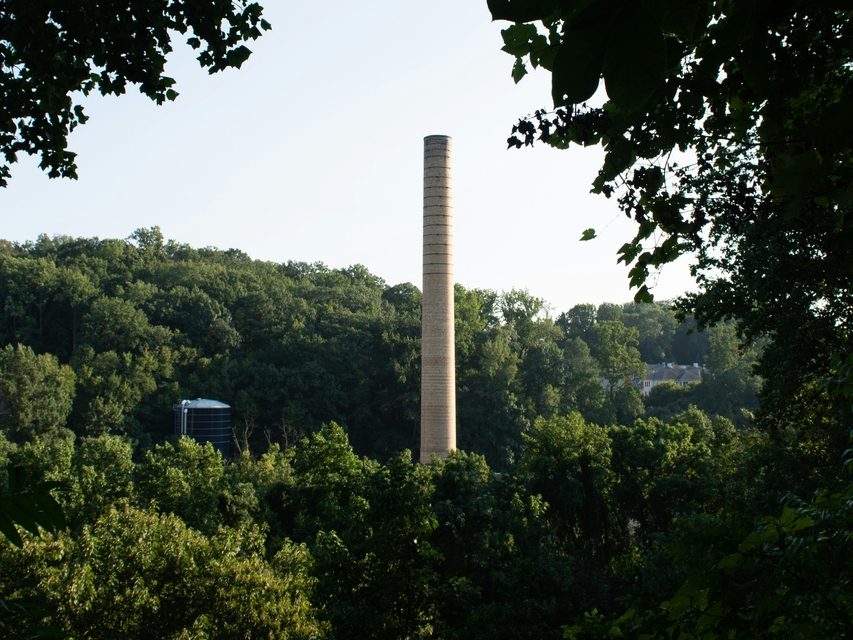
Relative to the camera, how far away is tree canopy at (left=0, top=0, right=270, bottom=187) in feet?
16.9

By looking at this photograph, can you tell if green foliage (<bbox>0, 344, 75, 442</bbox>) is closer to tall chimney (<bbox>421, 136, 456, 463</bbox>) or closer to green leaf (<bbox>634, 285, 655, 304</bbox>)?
tall chimney (<bbox>421, 136, 456, 463</bbox>)

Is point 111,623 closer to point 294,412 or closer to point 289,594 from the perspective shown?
point 289,594

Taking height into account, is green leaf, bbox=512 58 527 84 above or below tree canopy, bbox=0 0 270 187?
below

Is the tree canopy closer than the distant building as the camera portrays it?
Yes

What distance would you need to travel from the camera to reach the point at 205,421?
43.5 m

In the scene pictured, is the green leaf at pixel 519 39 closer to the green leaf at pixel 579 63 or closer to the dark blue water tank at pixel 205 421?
the green leaf at pixel 579 63

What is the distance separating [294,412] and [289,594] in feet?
103

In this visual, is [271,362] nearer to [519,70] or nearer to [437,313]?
[437,313]

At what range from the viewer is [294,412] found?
4691 centimetres

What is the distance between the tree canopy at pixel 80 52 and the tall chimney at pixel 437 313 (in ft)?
99.9

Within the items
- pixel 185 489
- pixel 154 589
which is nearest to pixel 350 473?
pixel 185 489

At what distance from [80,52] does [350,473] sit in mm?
21269

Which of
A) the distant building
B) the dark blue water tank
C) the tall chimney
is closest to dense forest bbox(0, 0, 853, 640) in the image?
the dark blue water tank

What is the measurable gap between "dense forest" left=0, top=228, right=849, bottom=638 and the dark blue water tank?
0.99 metres
